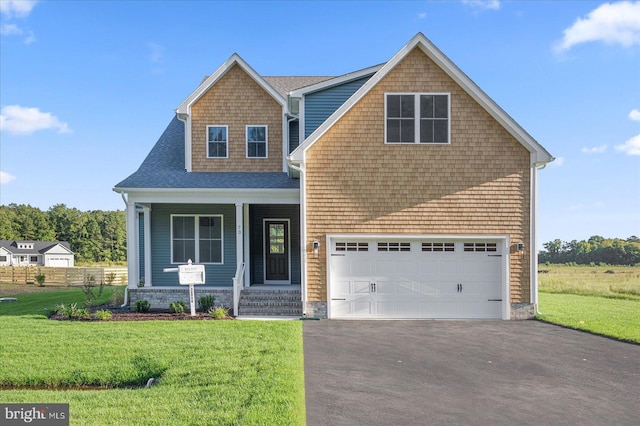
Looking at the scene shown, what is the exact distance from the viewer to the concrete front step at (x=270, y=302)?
12.4m

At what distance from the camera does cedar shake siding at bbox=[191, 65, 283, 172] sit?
14492 millimetres

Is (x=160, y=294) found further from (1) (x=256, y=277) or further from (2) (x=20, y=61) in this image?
(2) (x=20, y=61)

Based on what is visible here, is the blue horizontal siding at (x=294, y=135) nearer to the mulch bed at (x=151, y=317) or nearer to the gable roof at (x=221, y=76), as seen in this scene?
the gable roof at (x=221, y=76)

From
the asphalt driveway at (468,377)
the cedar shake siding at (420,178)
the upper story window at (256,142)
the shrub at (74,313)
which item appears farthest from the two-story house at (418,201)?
the shrub at (74,313)

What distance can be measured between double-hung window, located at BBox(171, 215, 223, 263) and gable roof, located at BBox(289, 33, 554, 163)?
14.7 feet

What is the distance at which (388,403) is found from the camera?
5.59 meters

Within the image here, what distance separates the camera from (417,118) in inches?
479

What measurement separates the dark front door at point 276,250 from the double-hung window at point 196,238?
1549mm

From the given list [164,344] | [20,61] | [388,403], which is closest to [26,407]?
[164,344]

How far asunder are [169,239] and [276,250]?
3537mm

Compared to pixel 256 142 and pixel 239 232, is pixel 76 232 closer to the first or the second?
pixel 256 142

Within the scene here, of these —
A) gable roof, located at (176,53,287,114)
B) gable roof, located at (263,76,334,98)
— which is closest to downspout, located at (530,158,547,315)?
gable roof, located at (176,53,287,114)

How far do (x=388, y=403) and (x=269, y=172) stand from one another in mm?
9961

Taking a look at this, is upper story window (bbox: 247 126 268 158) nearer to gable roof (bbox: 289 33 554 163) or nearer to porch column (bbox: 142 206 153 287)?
gable roof (bbox: 289 33 554 163)
